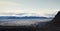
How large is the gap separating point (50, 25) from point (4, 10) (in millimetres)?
850

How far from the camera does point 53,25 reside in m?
1.54

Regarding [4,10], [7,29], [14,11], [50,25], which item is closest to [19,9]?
[14,11]

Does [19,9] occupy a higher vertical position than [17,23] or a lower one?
higher

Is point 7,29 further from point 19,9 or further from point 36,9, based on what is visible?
point 36,9

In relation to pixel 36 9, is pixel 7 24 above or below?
below

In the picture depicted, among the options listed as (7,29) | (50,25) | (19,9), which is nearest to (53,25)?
(50,25)

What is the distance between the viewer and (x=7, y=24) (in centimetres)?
162

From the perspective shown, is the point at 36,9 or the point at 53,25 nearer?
the point at 53,25

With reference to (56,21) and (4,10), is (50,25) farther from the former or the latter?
(4,10)

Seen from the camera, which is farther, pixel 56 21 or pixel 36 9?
pixel 36 9

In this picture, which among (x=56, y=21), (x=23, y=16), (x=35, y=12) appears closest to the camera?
(x=56, y=21)

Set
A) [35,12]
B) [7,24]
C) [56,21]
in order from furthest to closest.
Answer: [35,12], [7,24], [56,21]

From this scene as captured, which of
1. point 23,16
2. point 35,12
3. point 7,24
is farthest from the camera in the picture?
point 35,12

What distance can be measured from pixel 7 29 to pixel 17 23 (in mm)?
165
